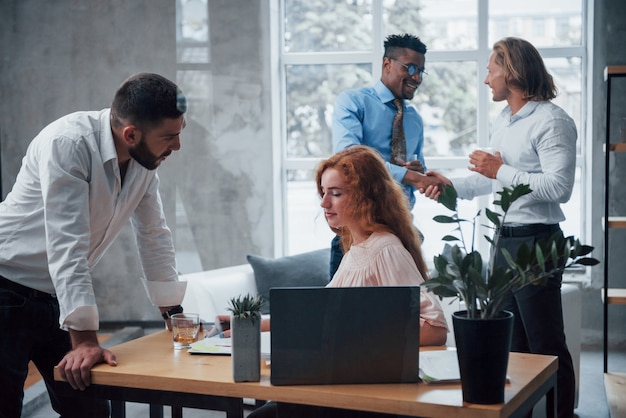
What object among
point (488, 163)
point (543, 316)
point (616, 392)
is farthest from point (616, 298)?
point (488, 163)

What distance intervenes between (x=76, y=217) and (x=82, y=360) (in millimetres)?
342

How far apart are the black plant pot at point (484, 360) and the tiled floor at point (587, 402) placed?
2.16 m

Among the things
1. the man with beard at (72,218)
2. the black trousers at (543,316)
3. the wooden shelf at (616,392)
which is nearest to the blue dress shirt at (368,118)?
the black trousers at (543,316)

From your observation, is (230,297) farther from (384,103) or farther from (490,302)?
(490,302)

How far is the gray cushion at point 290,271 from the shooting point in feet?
13.3

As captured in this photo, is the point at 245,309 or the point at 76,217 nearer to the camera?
the point at 245,309

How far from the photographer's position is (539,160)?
8.93ft

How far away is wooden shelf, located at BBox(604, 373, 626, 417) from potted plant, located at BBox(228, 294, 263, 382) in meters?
2.21

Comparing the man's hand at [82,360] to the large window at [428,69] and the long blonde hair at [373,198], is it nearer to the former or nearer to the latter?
the long blonde hair at [373,198]

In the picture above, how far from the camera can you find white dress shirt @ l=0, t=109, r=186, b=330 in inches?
69.6

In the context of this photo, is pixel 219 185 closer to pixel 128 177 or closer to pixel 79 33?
pixel 79 33

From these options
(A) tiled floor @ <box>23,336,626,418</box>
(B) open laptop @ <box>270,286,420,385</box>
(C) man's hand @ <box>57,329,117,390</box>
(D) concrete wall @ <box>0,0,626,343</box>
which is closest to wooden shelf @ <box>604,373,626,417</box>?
(A) tiled floor @ <box>23,336,626,418</box>

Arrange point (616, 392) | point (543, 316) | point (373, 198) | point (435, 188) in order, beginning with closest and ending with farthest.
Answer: point (373, 198)
point (543, 316)
point (435, 188)
point (616, 392)

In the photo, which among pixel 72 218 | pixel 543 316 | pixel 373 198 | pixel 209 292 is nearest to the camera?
pixel 72 218
